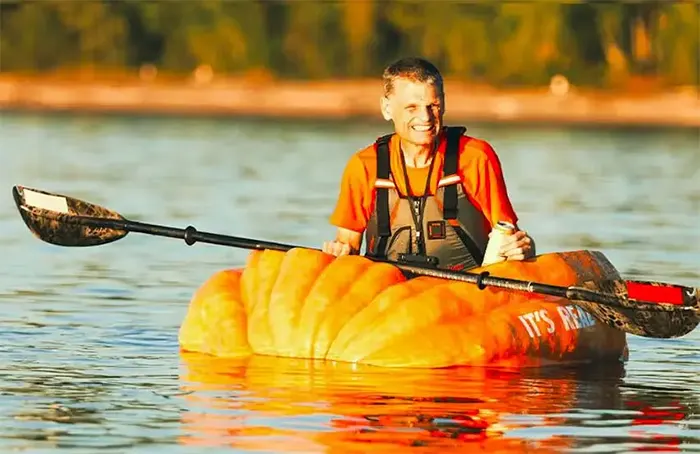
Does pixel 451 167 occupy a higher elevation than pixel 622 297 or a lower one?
higher

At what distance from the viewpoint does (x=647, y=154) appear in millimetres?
48000

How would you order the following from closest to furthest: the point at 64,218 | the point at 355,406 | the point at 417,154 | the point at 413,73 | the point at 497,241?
the point at 355,406 < the point at 413,73 < the point at 497,241 < the point at 417,154 < the point at 64,218

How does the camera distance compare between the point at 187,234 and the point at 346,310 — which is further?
the point at 187,234

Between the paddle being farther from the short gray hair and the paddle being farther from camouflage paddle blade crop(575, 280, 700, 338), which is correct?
the short gray hair

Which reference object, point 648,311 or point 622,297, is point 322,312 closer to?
point 622,297

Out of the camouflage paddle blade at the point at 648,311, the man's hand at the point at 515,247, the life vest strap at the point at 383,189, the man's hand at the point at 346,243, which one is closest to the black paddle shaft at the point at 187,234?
the man's hand at the point at 346,243

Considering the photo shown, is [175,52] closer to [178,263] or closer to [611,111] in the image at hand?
[611,111]

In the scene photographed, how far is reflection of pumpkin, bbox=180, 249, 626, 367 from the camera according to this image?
14219mm

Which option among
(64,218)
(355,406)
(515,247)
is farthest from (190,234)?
(355,406)

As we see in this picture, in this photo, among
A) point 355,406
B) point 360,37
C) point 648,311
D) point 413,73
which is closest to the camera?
point 355,406

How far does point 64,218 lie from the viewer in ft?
51.4

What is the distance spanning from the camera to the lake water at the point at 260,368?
472 inches

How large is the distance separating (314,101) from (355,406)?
191 feet

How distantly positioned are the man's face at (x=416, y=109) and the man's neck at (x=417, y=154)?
0.29 feet
